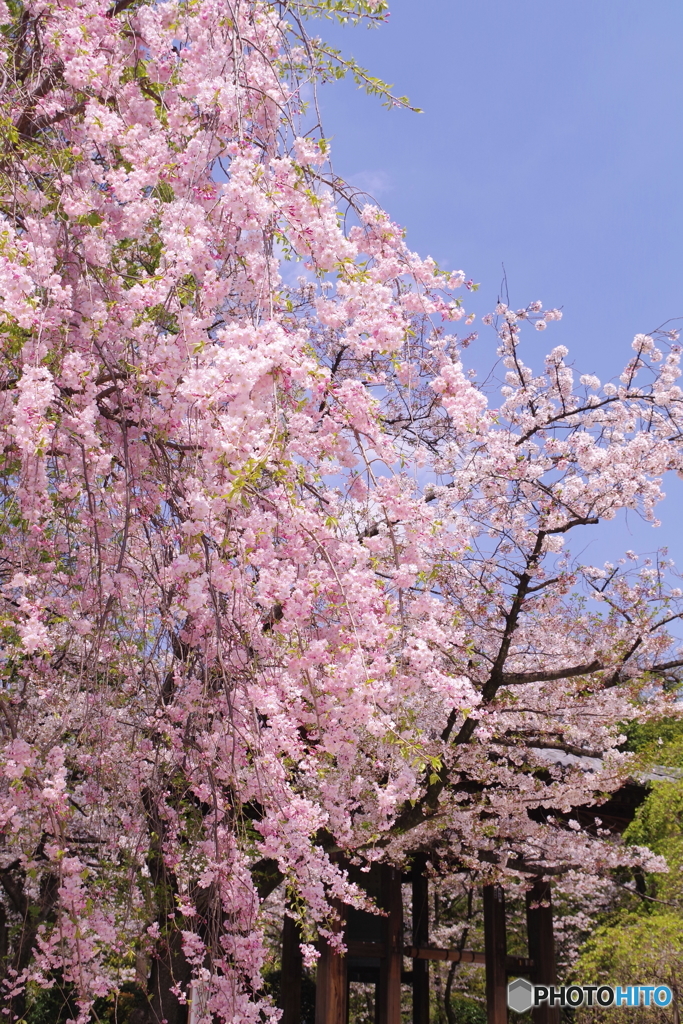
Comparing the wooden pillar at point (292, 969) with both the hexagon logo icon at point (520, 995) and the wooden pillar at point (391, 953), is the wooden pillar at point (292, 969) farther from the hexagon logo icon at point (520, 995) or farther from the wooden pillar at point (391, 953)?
the hexagon logo icon at point (520, 995)

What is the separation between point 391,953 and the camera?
293 inches

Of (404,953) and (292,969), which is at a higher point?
(404,953)

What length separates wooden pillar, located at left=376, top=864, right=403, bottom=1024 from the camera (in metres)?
7.27

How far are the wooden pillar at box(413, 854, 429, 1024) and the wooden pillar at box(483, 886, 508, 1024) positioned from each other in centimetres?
70

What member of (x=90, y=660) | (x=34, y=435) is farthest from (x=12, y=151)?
(x=90, y=660)

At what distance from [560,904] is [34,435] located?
10.8 m

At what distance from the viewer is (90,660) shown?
10.7 ft

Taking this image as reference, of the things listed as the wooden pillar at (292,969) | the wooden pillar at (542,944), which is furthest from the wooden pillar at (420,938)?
the wooden pillar at (292,969)

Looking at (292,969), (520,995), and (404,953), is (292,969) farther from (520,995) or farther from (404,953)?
(520,995)

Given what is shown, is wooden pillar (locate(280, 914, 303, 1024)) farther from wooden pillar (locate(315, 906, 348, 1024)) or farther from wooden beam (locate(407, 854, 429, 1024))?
wooden beam (locate(407, 854, 429, 1024))
